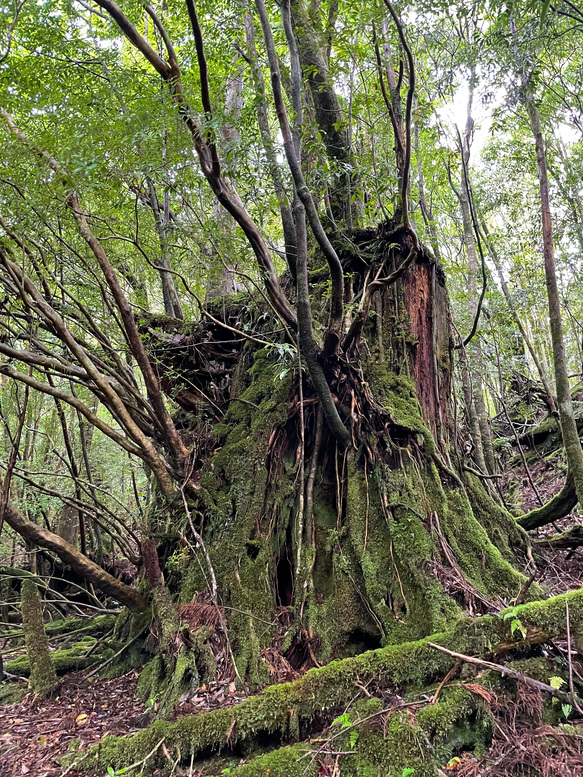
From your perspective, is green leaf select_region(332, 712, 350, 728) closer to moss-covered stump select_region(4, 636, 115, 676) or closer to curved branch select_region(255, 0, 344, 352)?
curved branch select_region(255, 0, 344, 352)

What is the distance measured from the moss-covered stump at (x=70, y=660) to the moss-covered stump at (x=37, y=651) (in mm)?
212

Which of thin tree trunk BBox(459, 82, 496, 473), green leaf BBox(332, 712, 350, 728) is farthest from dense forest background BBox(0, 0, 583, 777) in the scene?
thin tree trunk BBox(459, 82, 496, 473)

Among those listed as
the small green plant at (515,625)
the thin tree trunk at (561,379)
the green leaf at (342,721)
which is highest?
the thin tree trunk at (561,379)

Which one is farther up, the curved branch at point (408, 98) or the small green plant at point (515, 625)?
the curved branch at point (408, 98)

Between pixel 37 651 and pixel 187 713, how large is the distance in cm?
233

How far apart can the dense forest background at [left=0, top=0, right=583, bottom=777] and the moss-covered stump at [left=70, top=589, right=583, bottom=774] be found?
1 cm

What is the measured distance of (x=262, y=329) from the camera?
21.0 feet

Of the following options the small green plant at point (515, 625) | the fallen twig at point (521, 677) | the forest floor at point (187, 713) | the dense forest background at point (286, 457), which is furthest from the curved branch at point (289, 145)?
the forest floor at point (187, 713)

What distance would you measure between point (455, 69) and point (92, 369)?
655cm

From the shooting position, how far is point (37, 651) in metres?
4.78

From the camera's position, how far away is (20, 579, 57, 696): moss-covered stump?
476 cm

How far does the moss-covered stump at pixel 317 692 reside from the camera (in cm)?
271

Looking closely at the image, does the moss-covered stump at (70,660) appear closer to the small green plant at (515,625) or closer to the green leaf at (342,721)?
the green leaf at (342,721)

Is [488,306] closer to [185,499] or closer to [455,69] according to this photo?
[455,69]
